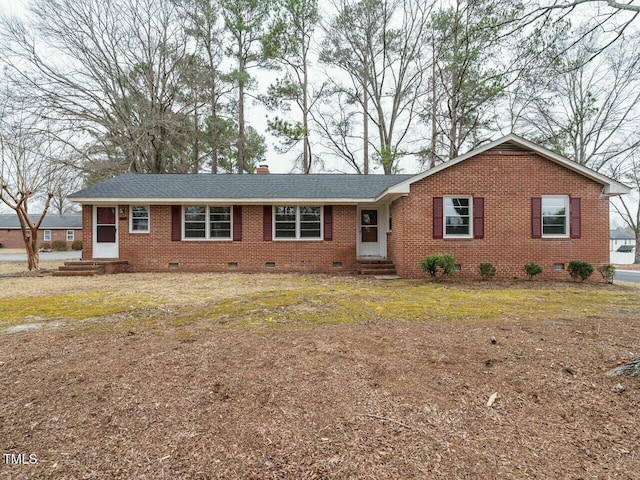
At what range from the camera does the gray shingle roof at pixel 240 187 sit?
39.8 ft

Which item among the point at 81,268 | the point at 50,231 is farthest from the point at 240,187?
the point at 50,231

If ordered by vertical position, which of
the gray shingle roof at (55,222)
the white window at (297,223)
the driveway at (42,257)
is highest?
the gray shingle roof at (55,222)

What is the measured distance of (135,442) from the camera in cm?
218

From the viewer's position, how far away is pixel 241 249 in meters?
12.4

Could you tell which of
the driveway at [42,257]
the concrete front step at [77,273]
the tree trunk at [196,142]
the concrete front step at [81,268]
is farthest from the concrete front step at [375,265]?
the driveway at [42,257]

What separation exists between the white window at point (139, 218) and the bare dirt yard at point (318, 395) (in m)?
6.97

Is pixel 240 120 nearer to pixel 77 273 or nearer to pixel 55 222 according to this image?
pixel 77 273

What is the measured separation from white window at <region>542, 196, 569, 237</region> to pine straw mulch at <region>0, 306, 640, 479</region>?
735 centimetres

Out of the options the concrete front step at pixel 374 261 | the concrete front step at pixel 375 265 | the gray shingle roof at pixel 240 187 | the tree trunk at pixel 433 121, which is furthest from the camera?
the tree trunk at pixel 433 121

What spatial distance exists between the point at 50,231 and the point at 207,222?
3245 cm

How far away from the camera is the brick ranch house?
34.3ft

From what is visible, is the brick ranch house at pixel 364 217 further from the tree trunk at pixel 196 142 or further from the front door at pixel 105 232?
the tree trunk at pixel 196 142

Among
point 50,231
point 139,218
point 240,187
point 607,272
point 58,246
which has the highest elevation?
point 240,187

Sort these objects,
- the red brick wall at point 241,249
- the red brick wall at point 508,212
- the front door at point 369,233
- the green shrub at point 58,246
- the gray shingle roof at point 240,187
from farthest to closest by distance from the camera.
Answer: the green shrub at point 58,246, the front door at point 369,233, the red brick wall at point 241,249, the gray shingle roof at point 240,187, the red brick wall at point 508,212
